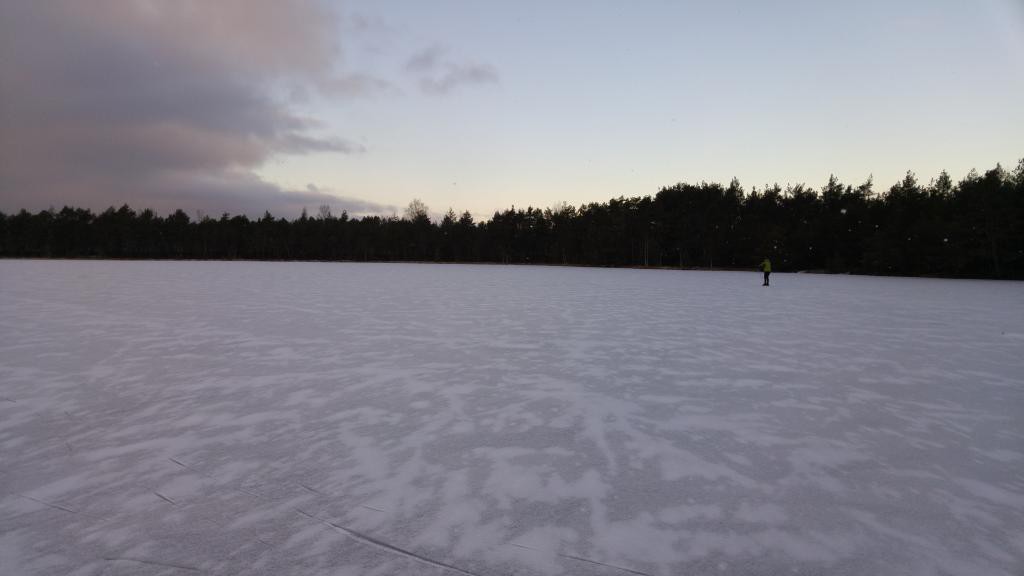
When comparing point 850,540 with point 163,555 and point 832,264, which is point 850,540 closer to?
point 163,555

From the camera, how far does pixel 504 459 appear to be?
3.80 metres

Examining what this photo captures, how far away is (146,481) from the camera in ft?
11.0

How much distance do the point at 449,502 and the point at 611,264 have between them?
82591 millimetres

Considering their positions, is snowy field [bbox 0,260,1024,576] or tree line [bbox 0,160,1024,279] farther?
tree line [bbox 0,160,1024,279]

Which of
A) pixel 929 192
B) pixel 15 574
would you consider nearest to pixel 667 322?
pixel 15 574

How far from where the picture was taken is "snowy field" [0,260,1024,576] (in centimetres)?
259

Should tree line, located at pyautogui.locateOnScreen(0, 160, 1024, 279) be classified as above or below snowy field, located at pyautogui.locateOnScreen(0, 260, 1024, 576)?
above

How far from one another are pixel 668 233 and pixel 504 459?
75.0 meters

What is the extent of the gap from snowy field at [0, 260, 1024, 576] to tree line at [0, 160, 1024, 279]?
167 ft

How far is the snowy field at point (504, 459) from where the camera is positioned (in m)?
2.59

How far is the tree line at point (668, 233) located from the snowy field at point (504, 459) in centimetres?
5083

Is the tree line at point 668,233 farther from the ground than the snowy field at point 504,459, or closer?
farther from the ground

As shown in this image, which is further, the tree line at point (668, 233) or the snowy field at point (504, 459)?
the tree line at point (668, 233)

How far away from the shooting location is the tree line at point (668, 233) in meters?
46.6
